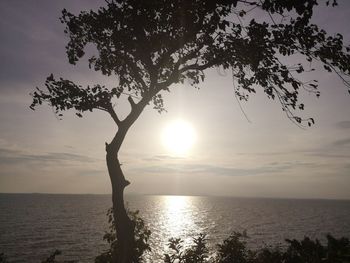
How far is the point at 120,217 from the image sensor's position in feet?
37.0

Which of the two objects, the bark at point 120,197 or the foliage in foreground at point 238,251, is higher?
the bark at point 120,197

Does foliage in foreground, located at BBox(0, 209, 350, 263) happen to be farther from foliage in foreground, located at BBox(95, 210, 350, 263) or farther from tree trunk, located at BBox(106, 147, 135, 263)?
tree trunk, located at BBox(106, 147, 135, 263)

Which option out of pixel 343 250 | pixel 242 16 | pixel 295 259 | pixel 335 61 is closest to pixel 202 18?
pixel 242 16

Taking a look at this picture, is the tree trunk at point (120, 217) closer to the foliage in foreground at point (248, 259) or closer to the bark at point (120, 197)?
the bark at point (120, 197)

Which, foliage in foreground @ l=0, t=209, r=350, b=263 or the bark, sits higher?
the bark

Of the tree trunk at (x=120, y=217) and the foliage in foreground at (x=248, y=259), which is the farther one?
the foliage in foreground at (x=248, y=259)

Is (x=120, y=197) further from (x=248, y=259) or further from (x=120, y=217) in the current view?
(x=248, y=259)

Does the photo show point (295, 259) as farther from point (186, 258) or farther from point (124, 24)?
point (124, 24)

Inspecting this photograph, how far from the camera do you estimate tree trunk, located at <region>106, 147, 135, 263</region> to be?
A: 11094 mm

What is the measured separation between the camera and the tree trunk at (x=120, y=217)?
36.4ft

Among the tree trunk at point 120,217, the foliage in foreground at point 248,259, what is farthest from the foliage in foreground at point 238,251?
the tree trunk at point 120,217

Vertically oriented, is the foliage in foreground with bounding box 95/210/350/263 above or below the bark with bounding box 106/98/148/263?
below

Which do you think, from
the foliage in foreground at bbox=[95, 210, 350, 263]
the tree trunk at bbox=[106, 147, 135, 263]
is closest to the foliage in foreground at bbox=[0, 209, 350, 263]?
the foliage in foreground at bbox=[95, 210, 350, 263]

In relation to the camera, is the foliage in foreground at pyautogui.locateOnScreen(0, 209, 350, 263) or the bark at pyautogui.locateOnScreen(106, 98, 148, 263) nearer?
the bark at pyautogui.locateOnScreen(106, 98, 148, 263)
